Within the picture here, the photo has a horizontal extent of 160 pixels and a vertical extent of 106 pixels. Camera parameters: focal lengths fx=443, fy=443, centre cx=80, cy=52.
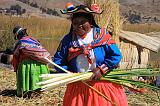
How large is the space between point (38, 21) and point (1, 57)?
27.9ft

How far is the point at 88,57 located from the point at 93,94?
0.99 feet

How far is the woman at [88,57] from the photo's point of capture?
11.6 ft

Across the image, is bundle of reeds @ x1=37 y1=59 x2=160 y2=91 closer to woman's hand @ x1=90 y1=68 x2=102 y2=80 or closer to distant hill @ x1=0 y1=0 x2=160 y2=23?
woman's hand @ x1=90 y1=68 x2=102 y2=80

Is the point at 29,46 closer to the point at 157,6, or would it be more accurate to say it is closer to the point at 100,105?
the point at 100,105

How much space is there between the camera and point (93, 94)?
3.59 metres

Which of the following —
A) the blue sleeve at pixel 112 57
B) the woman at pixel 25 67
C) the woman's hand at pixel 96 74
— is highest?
the blue sleeve at pixel 112 57

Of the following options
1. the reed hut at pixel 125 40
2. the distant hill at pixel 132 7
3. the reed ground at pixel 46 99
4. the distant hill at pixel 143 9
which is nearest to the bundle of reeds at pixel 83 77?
the reed ground at pixel 46 99

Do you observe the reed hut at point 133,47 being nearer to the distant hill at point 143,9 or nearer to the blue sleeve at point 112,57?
the blue sleeve at point 112,57

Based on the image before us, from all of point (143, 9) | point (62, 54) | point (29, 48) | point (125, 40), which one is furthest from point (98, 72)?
point (143, 9)

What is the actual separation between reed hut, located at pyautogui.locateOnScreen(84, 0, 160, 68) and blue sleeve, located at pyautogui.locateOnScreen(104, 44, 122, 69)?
3.63 meters

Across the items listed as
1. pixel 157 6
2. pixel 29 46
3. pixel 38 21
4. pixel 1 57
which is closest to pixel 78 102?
pixel 29 46

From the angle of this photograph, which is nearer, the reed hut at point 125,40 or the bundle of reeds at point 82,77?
the bundle of reeds at point 82,77

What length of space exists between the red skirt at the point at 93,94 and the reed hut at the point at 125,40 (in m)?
3.61

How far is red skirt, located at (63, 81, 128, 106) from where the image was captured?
358 centimetres
